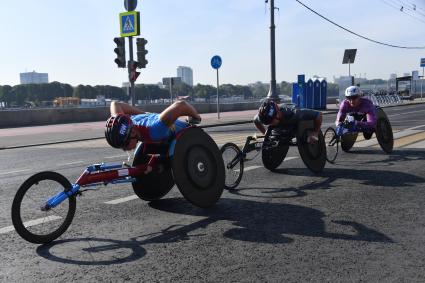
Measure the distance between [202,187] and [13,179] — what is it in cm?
440

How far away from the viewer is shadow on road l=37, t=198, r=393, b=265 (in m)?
4.05

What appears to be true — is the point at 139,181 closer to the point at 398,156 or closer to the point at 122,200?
the point at 122,200

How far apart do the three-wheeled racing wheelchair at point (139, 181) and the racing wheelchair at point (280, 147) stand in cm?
130

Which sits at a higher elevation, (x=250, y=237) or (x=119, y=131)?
(x=119, y=131)

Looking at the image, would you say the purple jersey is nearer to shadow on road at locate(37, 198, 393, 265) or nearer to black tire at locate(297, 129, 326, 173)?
black tire at locate(297, 129, 326, 173)

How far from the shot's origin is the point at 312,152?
7.79 m

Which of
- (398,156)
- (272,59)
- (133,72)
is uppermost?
(272,59)

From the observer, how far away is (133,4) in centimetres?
1828

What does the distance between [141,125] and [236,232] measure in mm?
1603

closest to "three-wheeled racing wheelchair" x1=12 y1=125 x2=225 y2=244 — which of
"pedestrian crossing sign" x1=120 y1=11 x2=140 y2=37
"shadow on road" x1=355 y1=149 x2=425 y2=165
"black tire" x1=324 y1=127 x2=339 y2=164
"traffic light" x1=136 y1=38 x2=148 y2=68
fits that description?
"black tire" x1=324 y1=127 x2=339 y2=164

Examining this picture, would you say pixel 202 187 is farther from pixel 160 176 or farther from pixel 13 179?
pixel 13 179

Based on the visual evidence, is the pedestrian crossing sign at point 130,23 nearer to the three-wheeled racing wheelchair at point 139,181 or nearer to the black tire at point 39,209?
the three-wheeled racing wheelchair at point 139,181

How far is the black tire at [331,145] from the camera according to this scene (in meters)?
8.78

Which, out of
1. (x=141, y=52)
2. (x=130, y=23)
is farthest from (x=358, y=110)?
(x=130, y=23)
